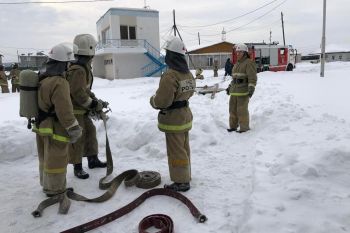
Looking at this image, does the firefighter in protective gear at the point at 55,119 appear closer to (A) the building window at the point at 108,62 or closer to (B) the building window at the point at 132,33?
(A) the building window at the point at 108,62

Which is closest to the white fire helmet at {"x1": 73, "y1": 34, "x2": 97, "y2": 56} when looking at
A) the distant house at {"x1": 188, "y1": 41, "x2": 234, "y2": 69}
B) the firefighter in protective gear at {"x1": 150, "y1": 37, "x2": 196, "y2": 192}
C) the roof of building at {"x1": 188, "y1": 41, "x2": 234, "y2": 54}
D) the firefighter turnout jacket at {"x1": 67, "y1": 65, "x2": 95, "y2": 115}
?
the firefighter turnout jacket at {"x1": 67, "y1": 65, "x2": 95, "y2": 115}

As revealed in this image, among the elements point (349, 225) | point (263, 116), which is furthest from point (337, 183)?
point (263, 116)

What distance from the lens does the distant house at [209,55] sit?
42906mm

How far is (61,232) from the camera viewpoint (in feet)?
10.8

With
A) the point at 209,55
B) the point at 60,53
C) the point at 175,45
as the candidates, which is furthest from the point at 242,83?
the point at 209,55

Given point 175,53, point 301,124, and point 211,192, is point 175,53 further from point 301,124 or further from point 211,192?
point 301,124

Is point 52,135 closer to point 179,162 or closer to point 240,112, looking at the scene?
point 179,162

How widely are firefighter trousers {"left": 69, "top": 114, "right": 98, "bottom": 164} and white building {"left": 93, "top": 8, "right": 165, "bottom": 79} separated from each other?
76.9 feet

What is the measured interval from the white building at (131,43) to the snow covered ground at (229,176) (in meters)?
21.8

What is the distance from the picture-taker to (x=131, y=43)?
2895 cm

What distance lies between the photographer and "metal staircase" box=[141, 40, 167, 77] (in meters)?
29.0

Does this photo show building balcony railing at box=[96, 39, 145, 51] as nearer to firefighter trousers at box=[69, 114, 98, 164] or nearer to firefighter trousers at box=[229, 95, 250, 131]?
firefighter trousers at box=[229, 95, 250, 131]

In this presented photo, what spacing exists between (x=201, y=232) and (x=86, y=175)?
2305 mm

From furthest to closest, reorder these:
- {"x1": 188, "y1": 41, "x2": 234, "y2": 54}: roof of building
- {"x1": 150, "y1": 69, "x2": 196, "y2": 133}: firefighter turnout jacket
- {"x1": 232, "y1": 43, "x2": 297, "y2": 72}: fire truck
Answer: {"x1": 188, "y1": 41, "x2": 234, "y2": 54}: roof of building < {"x1": 232, "y1": 43, "x2": 297, "y2": 72}: fire truck < {"x1": 150, "y1": 69, "x2": 196, "y2": 133}: firefighter turnout jacket
